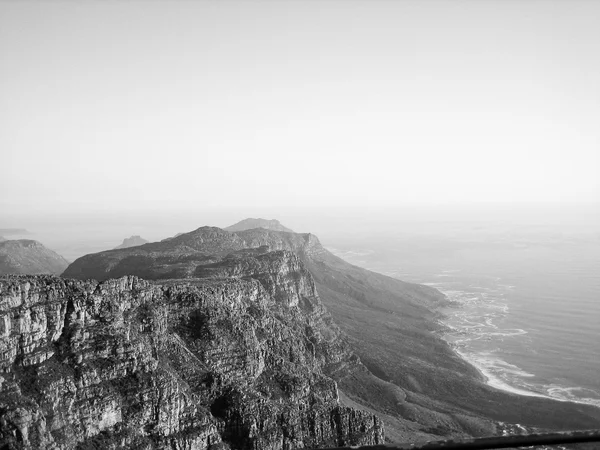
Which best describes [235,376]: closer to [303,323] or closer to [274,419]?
[274,419]

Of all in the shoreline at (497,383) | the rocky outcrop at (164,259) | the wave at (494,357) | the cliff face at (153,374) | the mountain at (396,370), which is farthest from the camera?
the rocky outcrop at (164,259)

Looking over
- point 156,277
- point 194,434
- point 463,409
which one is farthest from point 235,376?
point 463,409

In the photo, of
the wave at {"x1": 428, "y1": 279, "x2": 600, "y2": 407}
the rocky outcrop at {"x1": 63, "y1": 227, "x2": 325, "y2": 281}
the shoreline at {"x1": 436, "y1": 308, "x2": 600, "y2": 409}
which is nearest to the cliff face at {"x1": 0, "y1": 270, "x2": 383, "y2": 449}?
the rocky outcrop at {"x1": 63, "y1": 227, "x2": 325, "y2": 281}

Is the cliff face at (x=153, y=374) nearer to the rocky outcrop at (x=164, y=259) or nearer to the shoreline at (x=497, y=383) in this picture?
the rocky outcrop at (x=164, y=259)

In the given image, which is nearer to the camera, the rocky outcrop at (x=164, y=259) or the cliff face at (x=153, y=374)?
the cliff face at (x=153, y=374)

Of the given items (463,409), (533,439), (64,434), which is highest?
(533,439)

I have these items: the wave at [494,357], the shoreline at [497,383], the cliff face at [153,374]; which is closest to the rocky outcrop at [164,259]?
the cliff face at [153,374]

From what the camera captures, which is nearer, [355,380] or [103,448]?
[103,448]
